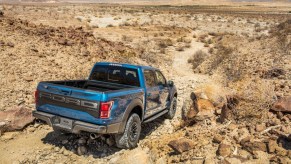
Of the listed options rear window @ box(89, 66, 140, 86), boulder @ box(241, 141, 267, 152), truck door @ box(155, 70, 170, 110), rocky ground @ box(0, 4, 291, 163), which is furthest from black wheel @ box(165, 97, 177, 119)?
boulder @ box(241, 141, 267, 152)

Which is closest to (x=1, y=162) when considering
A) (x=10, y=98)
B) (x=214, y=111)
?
(x=10, y=98)

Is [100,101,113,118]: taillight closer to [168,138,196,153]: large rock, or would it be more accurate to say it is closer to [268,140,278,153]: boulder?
[168,138,196,153]: large rock

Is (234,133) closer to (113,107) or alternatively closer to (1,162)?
(113,107)

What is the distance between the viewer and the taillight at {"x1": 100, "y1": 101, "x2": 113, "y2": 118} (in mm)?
6550

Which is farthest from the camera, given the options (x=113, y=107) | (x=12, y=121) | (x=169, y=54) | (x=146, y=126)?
(x=169, y=54)

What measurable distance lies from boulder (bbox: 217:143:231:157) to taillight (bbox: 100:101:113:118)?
268 cm

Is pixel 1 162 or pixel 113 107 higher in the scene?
pixel 113 107

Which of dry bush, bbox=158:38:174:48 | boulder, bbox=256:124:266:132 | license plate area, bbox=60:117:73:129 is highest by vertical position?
license plate area, bbox=60:117:73:129

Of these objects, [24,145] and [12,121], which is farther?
[12,121]

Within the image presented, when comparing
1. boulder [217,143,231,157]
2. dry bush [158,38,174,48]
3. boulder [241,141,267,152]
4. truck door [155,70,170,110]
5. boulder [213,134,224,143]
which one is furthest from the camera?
dry bush [158,38,174,48]

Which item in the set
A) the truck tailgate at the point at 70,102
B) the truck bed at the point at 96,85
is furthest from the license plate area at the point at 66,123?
the truck bed at the point at 96,85

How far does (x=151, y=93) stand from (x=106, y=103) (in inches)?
89.4

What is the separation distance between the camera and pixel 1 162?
24.4 feet

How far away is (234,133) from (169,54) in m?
16.8
